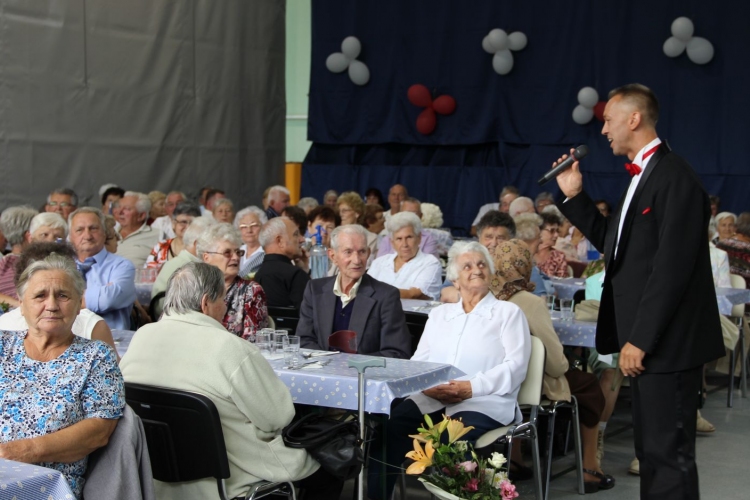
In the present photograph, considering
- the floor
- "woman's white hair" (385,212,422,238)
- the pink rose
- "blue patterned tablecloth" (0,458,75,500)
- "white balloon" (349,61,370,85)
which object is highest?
"white balloon" (349,61,370,85)

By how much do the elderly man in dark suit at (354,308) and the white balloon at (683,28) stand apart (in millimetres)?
8649

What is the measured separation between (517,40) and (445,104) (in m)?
1.41

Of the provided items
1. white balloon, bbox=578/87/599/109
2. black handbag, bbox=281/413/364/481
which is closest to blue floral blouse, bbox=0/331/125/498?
black handbag, bbox=281/413/364/481

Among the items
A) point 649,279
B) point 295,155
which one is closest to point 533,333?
point 649,279

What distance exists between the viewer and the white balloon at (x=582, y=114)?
42.6ft

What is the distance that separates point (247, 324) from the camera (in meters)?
4.45

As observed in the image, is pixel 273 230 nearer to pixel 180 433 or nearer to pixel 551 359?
pixel 551 359

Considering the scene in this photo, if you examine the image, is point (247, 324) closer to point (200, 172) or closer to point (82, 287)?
point (82, 287)

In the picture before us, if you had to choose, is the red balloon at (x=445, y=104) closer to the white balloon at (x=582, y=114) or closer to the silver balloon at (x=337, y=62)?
the silver balloon at (x=337, y=62)

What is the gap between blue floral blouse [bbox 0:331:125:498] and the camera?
9.32 feet

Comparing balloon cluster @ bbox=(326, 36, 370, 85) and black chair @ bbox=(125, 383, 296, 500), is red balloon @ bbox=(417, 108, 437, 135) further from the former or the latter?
black chair @ bbox=(125, 383, 296, 500)

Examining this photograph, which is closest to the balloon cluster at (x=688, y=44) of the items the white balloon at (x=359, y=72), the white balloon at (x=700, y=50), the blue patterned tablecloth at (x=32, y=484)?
the white balloon at (x=700, y=50)

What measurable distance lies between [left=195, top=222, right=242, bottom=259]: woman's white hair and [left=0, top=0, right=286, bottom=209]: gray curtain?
19.5 feet

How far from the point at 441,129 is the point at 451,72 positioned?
856 mm
